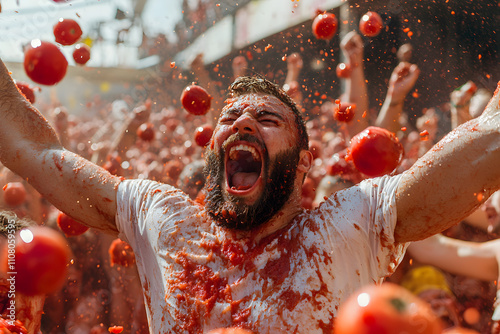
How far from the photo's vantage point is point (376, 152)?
2787 millimetres

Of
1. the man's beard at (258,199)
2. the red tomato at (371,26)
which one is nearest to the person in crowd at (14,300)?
the man's beard at (258,199)

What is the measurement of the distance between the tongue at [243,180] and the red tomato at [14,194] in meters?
2.23

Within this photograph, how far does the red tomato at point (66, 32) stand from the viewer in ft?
11.1

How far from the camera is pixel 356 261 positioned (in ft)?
6.82

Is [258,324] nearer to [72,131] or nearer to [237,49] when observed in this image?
[72,131]

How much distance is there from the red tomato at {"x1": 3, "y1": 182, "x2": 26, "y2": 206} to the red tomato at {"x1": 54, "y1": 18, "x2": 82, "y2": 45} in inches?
54.7

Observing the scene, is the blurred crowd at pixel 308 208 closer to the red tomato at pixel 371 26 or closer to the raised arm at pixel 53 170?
the red tomato at pixel 371 26

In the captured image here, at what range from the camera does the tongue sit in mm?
2607

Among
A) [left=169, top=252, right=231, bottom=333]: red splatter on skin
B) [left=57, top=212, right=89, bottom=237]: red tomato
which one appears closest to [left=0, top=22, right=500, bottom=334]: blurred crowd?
[left=57, top=212, right=89, bottom=237]: red tomato

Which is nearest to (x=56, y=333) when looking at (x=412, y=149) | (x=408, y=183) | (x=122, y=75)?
(x=408, y=183)

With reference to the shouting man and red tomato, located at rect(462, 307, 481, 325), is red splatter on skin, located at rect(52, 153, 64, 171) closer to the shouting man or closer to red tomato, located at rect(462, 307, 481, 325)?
the shouting man

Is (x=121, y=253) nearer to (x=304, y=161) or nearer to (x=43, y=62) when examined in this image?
(x=43, y=62)

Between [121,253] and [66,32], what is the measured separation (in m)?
1.90

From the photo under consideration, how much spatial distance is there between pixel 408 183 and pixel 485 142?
0.37 m
